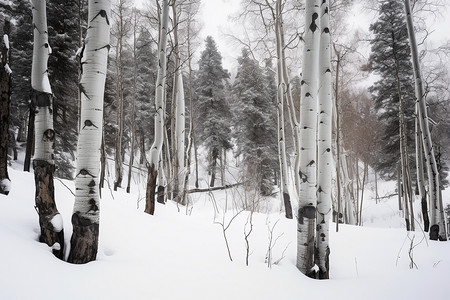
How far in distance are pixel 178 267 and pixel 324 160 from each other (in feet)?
7.43

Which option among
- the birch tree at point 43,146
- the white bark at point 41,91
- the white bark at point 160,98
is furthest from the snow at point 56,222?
the white bark at point 160,98

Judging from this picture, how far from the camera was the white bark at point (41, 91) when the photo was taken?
2.10 meters

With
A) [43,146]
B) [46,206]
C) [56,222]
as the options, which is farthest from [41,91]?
[56,222]

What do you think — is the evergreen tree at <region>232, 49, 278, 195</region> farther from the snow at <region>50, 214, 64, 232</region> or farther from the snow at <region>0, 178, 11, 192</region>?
the snow at <region>50, 214, 64, 232</region>

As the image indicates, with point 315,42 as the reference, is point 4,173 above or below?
below

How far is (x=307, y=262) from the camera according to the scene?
268cm

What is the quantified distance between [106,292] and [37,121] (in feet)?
5.49

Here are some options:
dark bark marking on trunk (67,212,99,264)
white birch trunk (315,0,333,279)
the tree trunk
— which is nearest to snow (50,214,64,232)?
dark bark marking on trunk (67,212,99,264)

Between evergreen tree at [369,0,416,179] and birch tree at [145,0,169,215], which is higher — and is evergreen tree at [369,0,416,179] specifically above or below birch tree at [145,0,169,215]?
above

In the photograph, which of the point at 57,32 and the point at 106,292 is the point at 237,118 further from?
the point at 106,292

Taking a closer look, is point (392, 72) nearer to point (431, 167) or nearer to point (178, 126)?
point (431, 167)

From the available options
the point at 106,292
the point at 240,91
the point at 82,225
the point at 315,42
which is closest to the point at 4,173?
the point at 82,225

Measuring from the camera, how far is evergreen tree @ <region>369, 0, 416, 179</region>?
9.85 metres

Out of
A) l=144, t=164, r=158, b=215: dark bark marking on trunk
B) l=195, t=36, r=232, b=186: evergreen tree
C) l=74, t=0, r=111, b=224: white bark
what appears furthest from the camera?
l=195, t=36, r=232, b=186: evergreen tree
